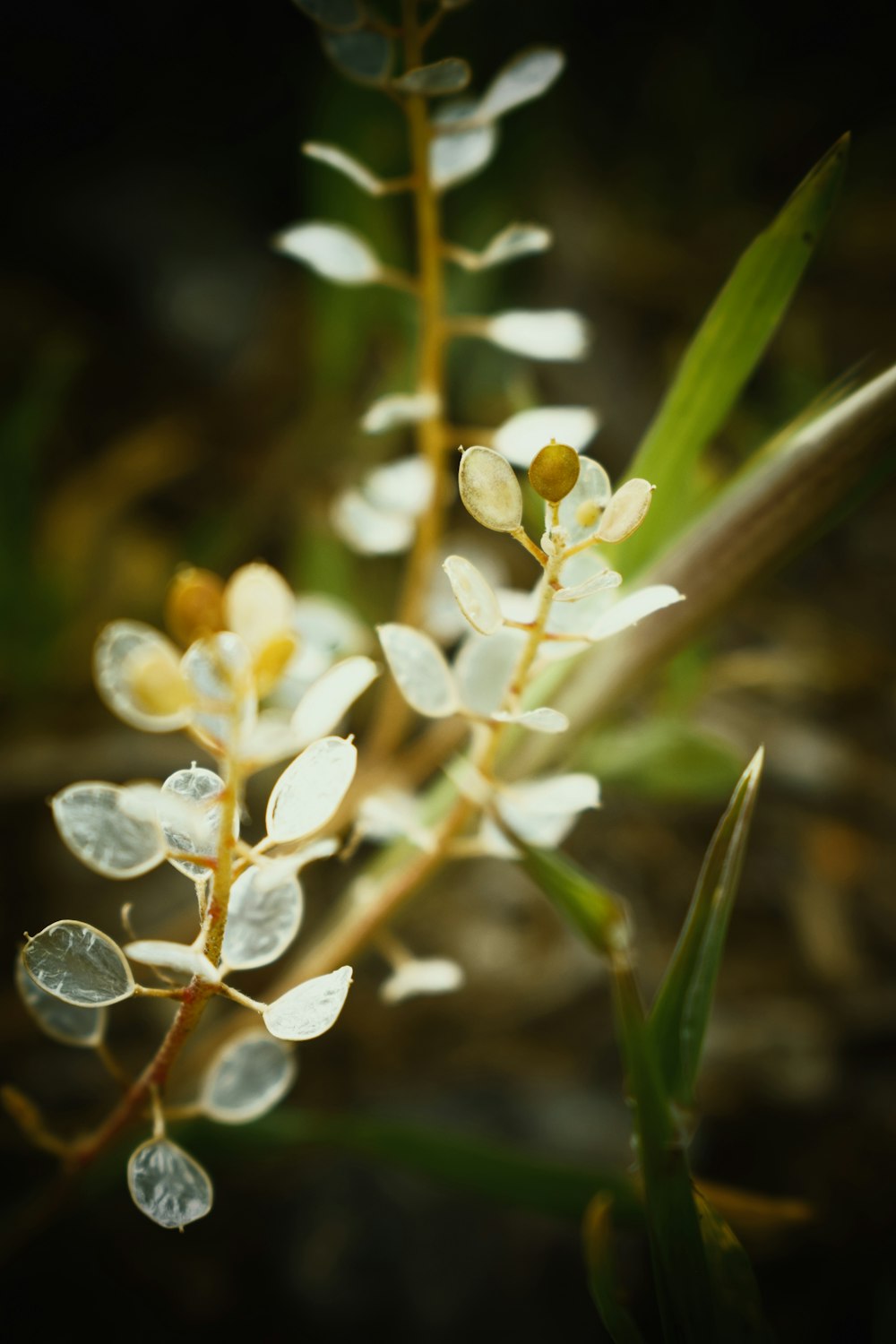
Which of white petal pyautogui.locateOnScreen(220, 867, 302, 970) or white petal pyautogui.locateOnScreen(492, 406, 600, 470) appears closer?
white petal pyautogui.locateOnScreen(220, 867, 302, 970)

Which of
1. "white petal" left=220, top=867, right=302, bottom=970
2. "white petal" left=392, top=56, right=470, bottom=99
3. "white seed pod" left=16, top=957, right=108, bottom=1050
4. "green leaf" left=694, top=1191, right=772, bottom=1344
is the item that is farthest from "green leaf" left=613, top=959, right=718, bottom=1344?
"white petal" left=392, top=56, right=470, bottom=99

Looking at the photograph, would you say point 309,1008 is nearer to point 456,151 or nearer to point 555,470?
point 555,470

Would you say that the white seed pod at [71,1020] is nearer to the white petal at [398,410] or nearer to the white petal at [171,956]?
the white petal at [171,956]

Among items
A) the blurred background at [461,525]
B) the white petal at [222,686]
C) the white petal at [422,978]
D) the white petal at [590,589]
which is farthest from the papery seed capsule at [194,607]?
the blurred background at [461,525]

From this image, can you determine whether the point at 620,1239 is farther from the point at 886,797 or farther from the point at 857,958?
the point at 886,797

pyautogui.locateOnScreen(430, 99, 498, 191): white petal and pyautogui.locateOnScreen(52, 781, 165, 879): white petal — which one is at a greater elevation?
pyautogui.locateOnScreen(430, 99, 498, 191): white petal

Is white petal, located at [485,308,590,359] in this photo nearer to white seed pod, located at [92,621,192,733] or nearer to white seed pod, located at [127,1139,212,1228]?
white seed pod, located at [92,621,192,733]

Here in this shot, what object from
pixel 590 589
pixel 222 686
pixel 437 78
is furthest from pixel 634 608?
pixel 437 78

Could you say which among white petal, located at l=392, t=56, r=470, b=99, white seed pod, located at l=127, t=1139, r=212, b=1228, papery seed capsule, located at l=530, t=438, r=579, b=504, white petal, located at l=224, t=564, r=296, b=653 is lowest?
white seed pod, located at l=127, t=1139, r=212, b=1228
